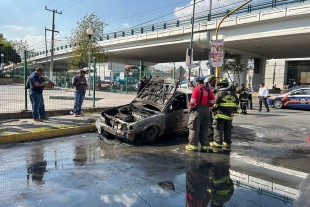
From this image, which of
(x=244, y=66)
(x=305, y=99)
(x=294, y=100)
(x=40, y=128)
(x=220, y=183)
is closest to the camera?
(x=220, y=183)

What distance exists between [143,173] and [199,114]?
6.63 feet

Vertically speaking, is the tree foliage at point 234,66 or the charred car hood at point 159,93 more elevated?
the tree foliage at point 234,66

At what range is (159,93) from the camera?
7.37 meters

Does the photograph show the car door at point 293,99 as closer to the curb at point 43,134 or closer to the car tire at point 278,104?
the car tire at point 278,104

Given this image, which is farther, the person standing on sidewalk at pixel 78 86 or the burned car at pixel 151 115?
the person standing on sidewalk at pixel 78 86

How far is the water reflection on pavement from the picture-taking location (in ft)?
11.6

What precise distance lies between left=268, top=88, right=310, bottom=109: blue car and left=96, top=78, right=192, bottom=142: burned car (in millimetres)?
11224

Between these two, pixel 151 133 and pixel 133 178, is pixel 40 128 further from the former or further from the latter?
pixel 133 178

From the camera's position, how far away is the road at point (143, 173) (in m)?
3.57

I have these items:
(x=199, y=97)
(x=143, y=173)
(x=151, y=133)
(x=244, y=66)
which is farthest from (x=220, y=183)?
(x=244, y=66)

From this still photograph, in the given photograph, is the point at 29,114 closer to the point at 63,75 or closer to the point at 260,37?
the point at 63,75

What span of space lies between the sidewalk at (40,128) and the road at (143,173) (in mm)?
343

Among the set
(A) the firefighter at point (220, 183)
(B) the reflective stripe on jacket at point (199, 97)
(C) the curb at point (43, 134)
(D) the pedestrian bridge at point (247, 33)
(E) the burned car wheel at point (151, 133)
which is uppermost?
(D) the pedestrian bridge at point (247, 33)

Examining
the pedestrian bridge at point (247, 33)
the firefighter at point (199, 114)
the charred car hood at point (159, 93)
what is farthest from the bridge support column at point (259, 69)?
the firefighter at point (199, 114)
